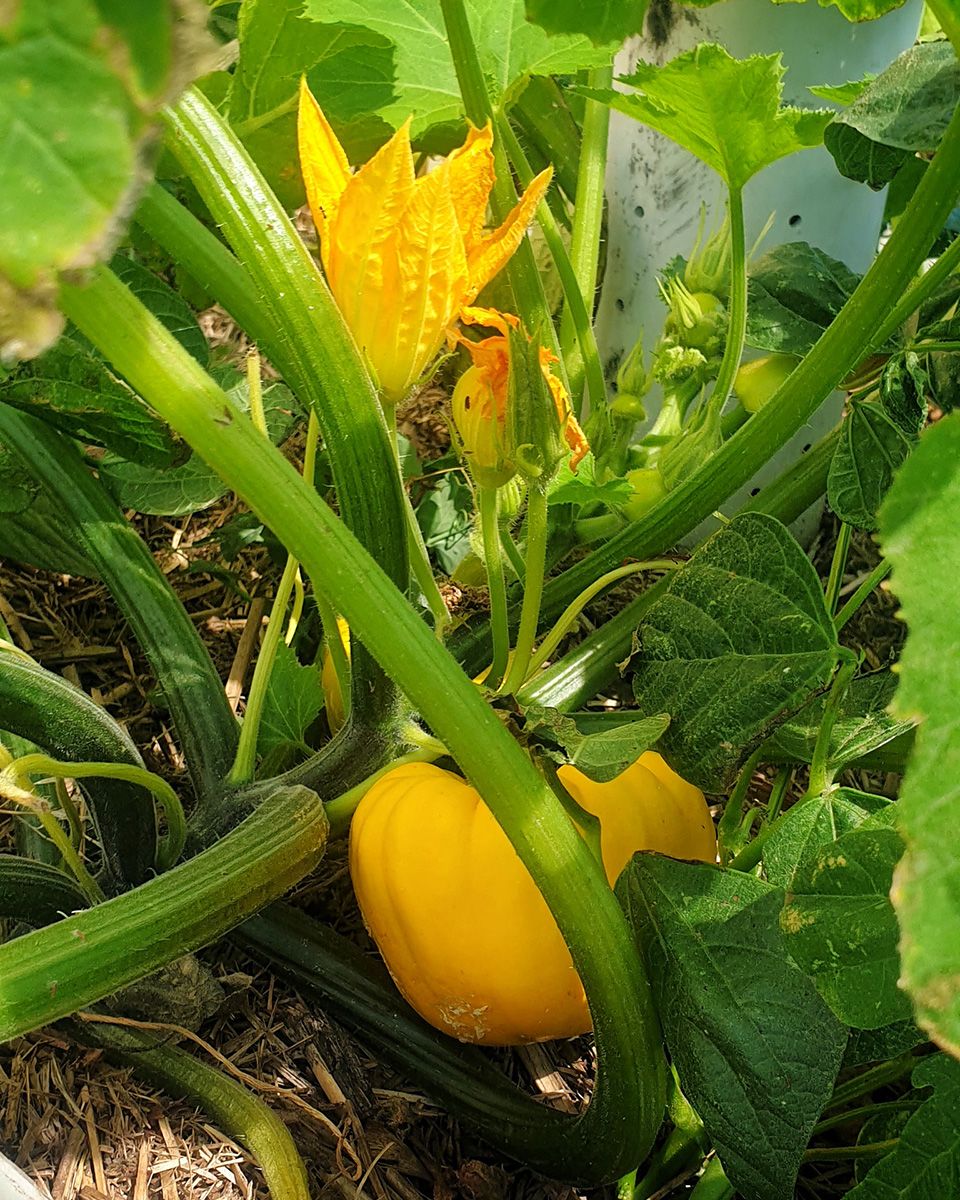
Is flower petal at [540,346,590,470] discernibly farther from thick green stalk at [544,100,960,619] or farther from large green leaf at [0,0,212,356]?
large green leaf at [0,0,212,356]

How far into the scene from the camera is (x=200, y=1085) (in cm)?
88

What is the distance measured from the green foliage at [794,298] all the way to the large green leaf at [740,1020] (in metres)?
0.55

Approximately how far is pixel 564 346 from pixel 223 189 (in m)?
0.57

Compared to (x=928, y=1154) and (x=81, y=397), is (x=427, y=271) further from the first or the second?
(x=928, y=1154)

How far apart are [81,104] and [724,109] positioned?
693 millimetres

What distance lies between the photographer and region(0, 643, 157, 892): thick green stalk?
83 cm

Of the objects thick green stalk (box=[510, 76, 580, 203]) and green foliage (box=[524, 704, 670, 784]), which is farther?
thick green stalk (box=[510, 76, 580, 203])

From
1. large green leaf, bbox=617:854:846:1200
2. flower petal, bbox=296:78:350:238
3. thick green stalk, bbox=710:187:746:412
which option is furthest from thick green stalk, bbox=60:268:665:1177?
thick green stalk, bbox=710:187:746:412

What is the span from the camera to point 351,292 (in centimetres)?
73

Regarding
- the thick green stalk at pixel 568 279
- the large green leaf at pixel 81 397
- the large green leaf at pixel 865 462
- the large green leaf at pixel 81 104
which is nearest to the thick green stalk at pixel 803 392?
the large green leaf at pixel 865 462

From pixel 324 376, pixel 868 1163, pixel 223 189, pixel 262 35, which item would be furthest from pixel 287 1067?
pixel 262 35

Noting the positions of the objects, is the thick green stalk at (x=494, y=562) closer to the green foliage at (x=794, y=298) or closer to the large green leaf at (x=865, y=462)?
the large green leaf at (x=865, y=462)

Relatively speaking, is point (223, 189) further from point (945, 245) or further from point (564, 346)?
point (945, 245)

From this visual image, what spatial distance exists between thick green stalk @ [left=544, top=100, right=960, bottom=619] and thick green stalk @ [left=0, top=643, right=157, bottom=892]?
40cm
